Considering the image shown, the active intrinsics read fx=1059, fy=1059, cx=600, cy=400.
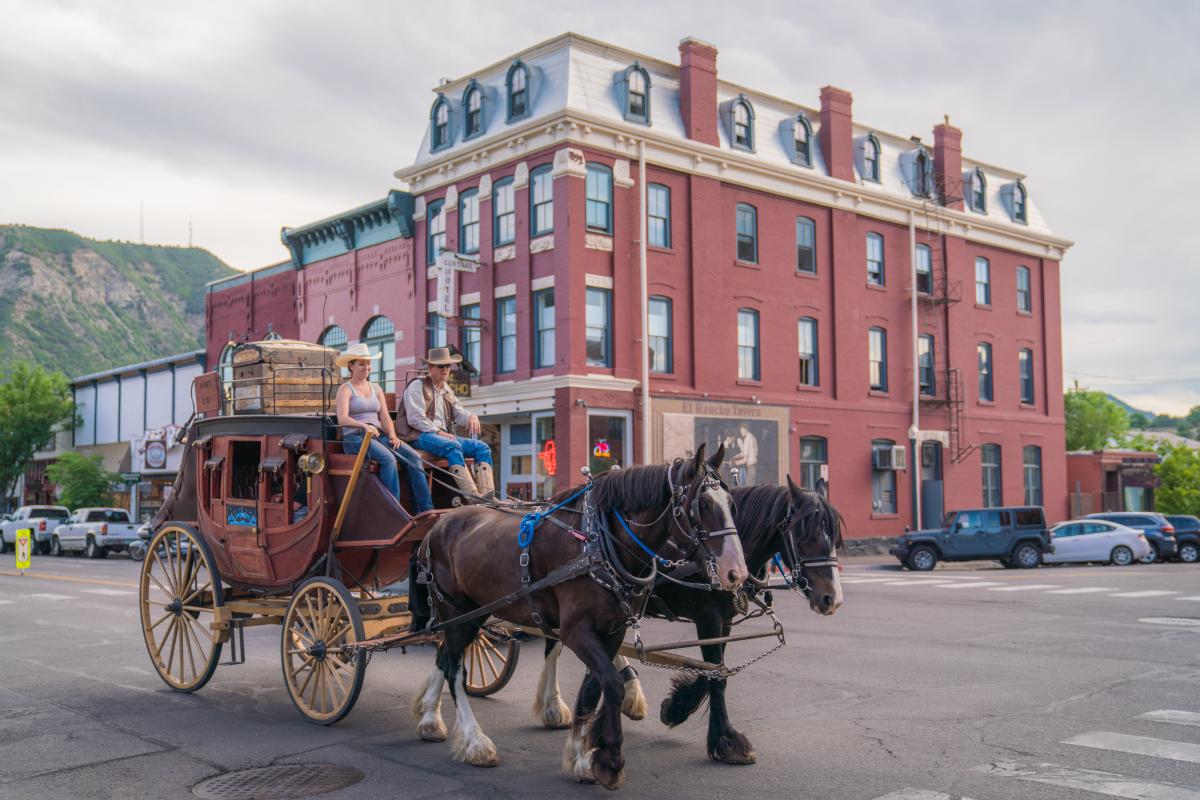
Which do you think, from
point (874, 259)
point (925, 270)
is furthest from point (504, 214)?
point (925, 270)

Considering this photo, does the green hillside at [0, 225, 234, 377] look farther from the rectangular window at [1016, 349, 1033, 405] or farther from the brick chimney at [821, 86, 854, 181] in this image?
the rectangular window at [1016, 349, 1033, 405]

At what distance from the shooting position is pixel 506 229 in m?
31.0

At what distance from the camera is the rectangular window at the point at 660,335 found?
30.5 m

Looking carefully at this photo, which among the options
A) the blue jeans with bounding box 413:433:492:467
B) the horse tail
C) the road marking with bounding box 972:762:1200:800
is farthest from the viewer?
the blue jeans with bounding box 413:433:492:467

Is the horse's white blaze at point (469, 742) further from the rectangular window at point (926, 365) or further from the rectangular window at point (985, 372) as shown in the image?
the rectangular window at point (985, 372)

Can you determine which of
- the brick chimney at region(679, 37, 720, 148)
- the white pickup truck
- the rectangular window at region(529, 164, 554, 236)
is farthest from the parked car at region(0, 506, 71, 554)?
the brick chimney at region(679, 37, 720, 148)

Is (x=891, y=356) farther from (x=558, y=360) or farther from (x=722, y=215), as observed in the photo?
(x=558, y=360)

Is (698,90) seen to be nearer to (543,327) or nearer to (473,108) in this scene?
(473,108)

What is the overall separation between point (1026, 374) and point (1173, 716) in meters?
36.3

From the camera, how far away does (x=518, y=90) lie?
30719mm

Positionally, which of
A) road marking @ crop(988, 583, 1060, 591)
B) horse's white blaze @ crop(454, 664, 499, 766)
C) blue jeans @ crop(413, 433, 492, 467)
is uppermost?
blue jeans @ crop(413, 433, 492, 467)

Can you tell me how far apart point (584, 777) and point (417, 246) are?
2843 centimetres

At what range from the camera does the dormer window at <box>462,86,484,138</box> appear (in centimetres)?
3175

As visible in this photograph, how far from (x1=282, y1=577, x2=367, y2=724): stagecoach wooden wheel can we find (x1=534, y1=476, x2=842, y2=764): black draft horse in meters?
2.09
